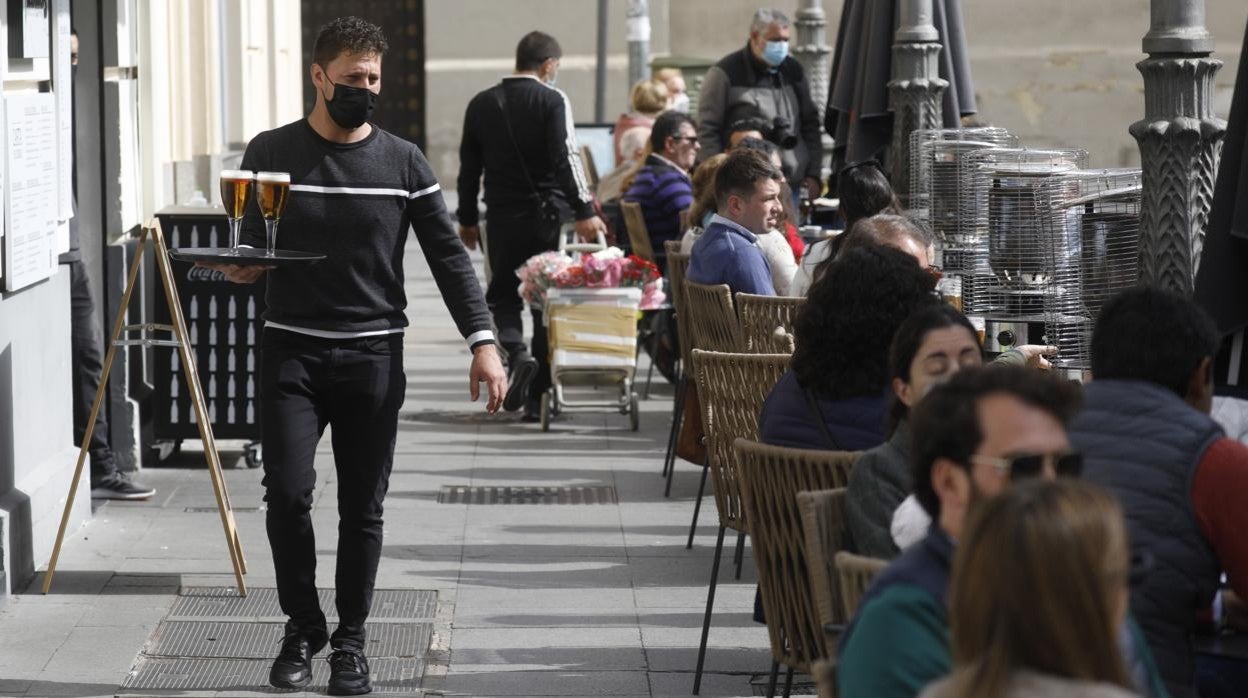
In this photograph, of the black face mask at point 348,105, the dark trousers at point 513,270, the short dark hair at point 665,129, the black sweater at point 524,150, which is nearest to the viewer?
the black face mask at point 348,105

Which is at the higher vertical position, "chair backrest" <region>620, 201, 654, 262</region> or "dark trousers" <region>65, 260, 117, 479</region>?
"chair backrest" <region>620, 201, 654, 262</region>

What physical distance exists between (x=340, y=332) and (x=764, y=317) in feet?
6.68

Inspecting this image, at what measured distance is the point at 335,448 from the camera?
5523 mm

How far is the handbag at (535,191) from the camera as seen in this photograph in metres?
10.3

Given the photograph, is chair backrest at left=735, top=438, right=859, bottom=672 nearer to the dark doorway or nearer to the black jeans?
the black jeans

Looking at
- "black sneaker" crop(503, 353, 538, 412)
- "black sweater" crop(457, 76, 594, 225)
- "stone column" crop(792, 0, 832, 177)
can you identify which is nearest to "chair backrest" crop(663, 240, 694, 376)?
"black sneaker" crop(503, 353, 538, 412)

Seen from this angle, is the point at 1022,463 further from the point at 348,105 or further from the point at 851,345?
the point at 348,105

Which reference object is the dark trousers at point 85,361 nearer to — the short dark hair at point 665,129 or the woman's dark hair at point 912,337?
the short dark hair at point 665,129

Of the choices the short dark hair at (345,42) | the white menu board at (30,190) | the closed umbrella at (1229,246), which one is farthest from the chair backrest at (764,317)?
the white menu board at (30,190)

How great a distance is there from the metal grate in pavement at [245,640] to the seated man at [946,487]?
3.29m

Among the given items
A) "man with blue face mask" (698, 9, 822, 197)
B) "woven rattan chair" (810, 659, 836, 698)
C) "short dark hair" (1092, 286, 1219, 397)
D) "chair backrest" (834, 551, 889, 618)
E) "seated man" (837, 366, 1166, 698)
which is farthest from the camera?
"man with blue face mask" (698, 9, 822, 197)

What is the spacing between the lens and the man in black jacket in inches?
404

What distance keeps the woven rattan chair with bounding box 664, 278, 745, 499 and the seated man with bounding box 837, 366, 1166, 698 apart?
4162mm

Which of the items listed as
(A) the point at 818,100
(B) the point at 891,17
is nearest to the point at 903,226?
(B) the point at 891,17
